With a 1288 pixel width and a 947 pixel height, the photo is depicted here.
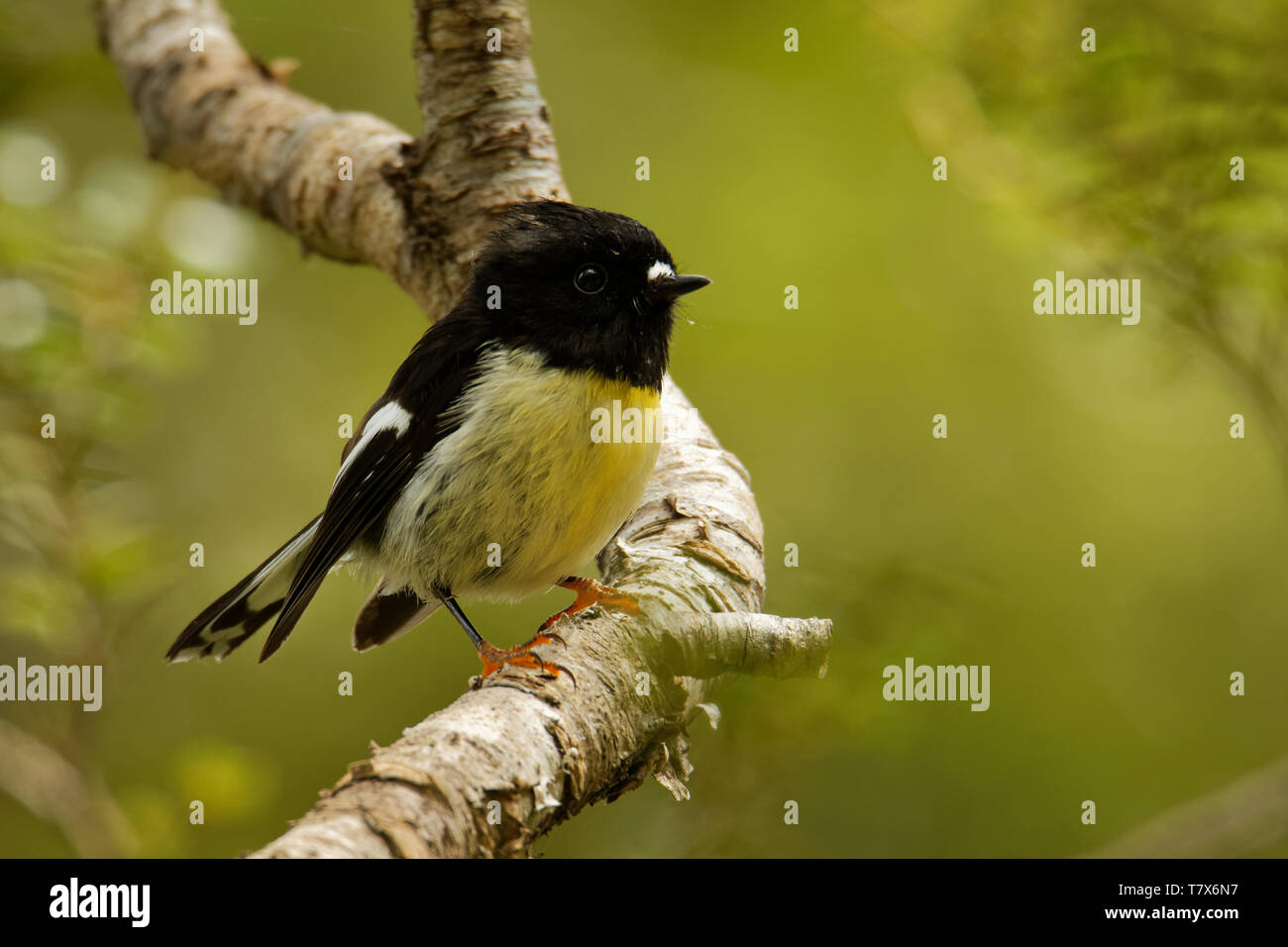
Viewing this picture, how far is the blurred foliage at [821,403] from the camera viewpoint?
133 inches

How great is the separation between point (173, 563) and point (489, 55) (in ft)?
6.61

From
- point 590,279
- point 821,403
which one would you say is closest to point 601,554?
point 590,279

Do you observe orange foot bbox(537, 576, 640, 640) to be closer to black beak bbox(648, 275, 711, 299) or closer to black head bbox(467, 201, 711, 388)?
black head bbox(467, 201, 711, 388)

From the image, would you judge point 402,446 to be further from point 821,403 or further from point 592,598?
point 821,403

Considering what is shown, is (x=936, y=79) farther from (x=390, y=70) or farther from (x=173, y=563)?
(x=390, y=70)

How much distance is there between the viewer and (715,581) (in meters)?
2.89

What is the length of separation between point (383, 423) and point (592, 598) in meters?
0.91

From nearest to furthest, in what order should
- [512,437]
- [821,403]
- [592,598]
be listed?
[512,437]
[592,598]
[821,403]

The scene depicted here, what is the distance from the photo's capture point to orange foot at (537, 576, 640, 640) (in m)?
2.68

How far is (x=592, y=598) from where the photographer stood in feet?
11.4

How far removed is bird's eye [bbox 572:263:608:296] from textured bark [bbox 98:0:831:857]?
51 centimetres

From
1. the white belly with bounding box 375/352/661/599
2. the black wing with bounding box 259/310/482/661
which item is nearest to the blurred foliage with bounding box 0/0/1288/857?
the black wing with bounding box 259/310/482/661

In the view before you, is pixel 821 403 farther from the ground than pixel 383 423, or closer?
farther from the ground
